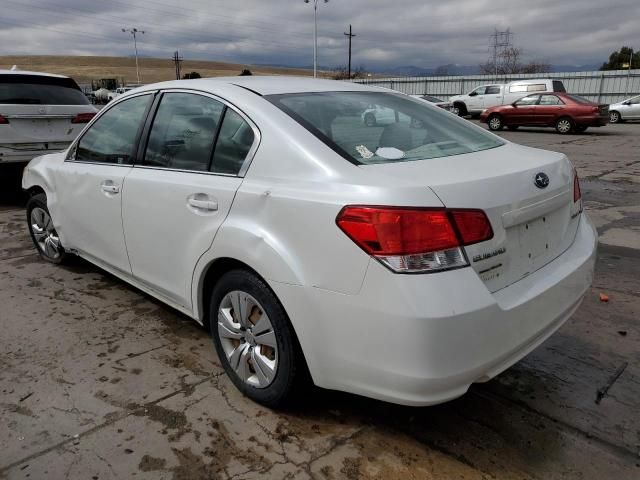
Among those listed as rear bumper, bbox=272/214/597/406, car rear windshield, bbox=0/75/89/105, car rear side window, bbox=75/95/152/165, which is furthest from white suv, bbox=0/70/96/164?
rear bumper, bbox=272/214/597/406

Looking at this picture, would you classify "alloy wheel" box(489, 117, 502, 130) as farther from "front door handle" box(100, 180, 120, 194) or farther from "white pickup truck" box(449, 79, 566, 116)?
"front door handle" box(100, 180, 120, 194)

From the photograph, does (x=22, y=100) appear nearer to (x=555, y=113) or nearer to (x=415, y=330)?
(x=415, y=330)

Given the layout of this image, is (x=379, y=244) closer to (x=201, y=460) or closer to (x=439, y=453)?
(x=439, y=453)

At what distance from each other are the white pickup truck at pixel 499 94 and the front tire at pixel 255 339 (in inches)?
937

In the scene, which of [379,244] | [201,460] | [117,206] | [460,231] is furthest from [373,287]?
[117,206]

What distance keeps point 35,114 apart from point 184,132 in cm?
517

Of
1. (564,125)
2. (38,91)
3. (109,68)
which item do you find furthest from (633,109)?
(109,68)

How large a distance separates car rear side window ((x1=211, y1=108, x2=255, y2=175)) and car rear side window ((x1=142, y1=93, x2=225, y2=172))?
7 cm

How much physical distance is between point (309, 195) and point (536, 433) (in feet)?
5.07

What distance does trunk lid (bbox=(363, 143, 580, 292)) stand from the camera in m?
2.18

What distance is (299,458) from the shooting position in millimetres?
2416

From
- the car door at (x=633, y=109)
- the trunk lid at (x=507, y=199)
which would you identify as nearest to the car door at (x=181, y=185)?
the trunk lid at (x=507, y=199)

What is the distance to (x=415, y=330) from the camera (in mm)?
2018

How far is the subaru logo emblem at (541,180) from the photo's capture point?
247 cm
